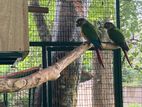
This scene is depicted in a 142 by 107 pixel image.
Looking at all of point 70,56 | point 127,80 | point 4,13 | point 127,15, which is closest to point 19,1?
point 4,13

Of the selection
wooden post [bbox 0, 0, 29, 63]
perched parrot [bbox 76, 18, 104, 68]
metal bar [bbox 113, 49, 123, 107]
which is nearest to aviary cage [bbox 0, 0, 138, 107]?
metal bar [bbox 113, 49, 123, 107]

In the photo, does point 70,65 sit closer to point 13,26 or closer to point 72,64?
point 72,64

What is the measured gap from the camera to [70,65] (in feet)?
10.9

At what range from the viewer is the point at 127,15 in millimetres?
5590

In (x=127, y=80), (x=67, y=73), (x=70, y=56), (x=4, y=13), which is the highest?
(x=4, y=13)

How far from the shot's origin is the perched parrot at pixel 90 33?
9.07ft

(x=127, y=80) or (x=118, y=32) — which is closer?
(x=118, y=32)

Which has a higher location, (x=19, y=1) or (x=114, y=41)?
(x=19, y=1)

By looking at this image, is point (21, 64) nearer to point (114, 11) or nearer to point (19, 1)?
point (114, 11)

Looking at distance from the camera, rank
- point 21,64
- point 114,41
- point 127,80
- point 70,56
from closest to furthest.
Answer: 1. point 70,56
2. point 114,41
3. point 21,64
4. point 127,80

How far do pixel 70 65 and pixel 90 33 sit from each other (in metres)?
0.47

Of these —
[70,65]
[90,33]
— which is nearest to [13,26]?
[90,33]

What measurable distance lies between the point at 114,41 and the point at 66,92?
0.64 meters

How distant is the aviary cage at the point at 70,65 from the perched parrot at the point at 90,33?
0.39ft
